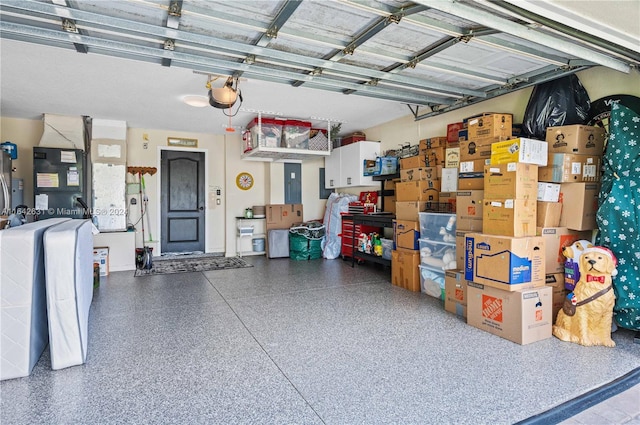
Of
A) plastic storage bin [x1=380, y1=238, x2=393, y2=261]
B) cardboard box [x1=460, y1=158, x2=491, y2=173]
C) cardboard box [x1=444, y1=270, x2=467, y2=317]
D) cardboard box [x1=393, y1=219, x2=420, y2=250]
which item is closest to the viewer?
cardboard box [x1=444, y1=270, x2=467, y2=317]

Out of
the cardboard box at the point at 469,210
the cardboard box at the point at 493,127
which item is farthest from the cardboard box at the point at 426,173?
the cardboard box at the point at 493,127

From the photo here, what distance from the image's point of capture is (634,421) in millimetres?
1908

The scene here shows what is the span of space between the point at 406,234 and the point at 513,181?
1679 millimetres

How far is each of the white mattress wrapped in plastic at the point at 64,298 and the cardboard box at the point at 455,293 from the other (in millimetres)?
3232

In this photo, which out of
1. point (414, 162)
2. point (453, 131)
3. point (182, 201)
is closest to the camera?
point (453, 131)

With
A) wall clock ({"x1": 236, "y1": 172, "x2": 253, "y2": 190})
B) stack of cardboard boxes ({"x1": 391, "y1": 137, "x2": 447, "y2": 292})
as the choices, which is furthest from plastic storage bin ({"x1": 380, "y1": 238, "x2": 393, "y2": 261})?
wall clock ({"x1": 236, "y1": 172, "x2": 253, "y2": 190})

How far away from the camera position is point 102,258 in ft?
17.5

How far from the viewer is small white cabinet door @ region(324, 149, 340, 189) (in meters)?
6.86

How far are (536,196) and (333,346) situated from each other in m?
2.22

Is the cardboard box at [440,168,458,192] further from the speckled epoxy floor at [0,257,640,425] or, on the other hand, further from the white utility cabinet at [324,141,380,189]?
the white utility cabinet at [324,141,380,189]

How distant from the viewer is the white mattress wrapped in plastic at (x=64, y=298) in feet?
7.75

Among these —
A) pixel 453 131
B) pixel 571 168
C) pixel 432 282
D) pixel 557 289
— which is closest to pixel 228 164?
pixel 453 131

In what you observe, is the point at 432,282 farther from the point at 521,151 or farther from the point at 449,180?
the point at 521,151

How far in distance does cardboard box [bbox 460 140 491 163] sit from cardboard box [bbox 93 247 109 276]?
208 inches
